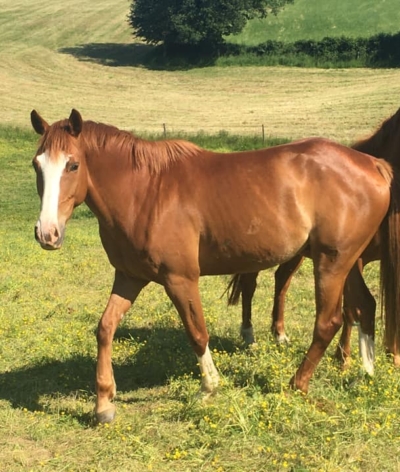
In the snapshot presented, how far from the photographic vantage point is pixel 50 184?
433cm

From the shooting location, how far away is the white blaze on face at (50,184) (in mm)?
4266

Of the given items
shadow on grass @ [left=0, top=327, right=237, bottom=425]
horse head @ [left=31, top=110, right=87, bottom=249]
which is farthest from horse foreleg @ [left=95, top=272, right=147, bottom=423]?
horse head @ [left=31, top=110, right=87, bottom=249]

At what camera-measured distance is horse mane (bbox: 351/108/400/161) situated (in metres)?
5.48

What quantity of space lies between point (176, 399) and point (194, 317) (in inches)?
30.8

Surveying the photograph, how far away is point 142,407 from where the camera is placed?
16.7 feet

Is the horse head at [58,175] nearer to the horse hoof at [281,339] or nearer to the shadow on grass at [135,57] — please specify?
the horse hoof at [281,339]

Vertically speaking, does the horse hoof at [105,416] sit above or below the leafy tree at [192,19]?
below

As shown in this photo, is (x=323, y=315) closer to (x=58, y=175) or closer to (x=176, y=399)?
(x=176, y=399)

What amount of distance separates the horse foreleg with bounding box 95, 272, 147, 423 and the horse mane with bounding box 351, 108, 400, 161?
8.06 feet

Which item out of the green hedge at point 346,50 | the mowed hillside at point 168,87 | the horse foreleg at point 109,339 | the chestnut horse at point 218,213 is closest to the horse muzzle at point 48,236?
the chestnut horse at point 218,213

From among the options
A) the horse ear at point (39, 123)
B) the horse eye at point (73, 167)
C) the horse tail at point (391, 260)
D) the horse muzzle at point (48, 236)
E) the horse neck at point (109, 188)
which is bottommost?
the horse tail at point (391, 260)

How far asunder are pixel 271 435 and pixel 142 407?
1277 millimetres

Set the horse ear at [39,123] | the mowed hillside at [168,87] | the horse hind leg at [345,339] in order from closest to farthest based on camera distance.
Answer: the horse ear at [39,123], the horse hind leg at [345,339], the mowed hillside at [168,87]

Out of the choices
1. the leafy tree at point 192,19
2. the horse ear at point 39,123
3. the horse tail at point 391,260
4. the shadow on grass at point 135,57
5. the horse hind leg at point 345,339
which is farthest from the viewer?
the shadow on grass at point 135,57
